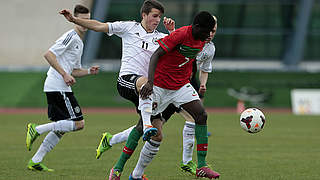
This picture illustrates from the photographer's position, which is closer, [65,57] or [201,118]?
[201,118]

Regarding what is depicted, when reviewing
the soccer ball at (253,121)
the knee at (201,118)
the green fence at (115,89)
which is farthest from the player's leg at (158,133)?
the green fence at (115,89)

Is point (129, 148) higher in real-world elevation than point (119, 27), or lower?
lower

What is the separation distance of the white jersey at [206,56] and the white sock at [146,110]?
2.20 m

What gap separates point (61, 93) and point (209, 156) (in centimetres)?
301

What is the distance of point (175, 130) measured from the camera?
16.5 meters

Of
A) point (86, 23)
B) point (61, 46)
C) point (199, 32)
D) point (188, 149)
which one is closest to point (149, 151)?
point (188, 149)

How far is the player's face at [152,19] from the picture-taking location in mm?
7508

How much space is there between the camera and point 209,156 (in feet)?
33.9

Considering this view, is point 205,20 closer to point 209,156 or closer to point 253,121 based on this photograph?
point 253,121

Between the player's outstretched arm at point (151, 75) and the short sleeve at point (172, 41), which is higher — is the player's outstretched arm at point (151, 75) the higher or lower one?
the lower one

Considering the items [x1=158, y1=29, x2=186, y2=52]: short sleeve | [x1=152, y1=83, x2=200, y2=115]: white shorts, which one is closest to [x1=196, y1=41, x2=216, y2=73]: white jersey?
[x1=152, y1=83, x2=200, y2=115]: white shorts

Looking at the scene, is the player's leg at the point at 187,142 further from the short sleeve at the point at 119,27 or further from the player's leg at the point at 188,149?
the short sleeve at the point at 119,27

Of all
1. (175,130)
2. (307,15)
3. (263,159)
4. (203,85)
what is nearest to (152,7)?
(203,85)

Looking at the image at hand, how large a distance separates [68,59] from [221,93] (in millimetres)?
19672
